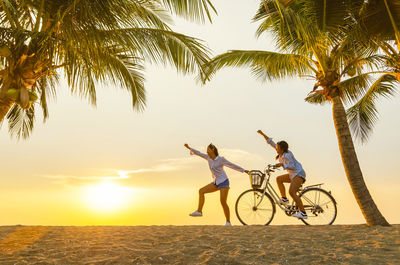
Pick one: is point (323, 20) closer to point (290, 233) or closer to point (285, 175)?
point (285, 175)

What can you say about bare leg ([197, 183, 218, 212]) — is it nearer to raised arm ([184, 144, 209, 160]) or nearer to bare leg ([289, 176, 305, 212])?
raised arm ([184, 144, 209, 160])

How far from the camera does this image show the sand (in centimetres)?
528

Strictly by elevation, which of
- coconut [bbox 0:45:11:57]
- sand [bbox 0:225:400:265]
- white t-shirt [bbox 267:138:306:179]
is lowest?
sand [bbox 0:225:400:265]

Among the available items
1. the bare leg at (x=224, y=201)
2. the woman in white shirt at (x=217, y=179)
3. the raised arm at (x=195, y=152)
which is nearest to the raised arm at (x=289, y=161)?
the woman in white shirt at (x=217, y=179)

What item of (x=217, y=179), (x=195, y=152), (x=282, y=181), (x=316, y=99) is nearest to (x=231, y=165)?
(x=217, y=179)

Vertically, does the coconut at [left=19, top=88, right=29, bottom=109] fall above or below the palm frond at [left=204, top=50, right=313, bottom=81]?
below

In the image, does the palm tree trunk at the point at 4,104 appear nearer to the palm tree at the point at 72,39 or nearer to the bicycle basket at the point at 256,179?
the palm tree at the point at 72,39

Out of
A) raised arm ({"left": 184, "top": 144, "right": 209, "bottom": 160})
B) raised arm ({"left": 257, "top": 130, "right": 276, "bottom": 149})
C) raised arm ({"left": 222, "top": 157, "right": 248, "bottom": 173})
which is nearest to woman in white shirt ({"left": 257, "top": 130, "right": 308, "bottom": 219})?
raised arm ({"left": 257, "top": 130, "right": 276, "bottom": 149})

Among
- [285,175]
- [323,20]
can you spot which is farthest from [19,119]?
[323,20]

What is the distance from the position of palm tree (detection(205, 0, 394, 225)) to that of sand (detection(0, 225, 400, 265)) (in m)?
→ 1.56

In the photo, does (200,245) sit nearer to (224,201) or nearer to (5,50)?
(224,201)

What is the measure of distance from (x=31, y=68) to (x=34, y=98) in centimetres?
59

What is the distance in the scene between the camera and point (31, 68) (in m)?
6.11

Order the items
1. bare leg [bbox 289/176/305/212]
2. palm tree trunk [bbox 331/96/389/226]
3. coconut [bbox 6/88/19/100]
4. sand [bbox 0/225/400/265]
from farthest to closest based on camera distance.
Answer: palm tree trunk [bbox 331/96/389/226] → bare leg [bbox 289/176/305/212] → coconut [bbox 6/88/19/100] → sand [bbox 0/225/400/265]
